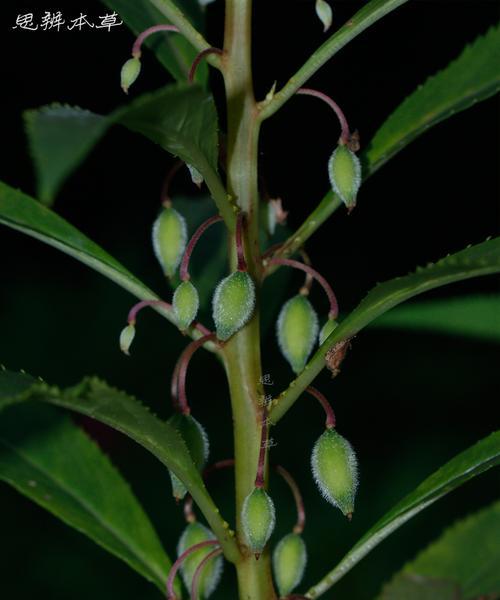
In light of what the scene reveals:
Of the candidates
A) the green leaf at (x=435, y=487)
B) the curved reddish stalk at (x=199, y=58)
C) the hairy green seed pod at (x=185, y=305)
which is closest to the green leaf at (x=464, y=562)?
the green leaf at (x=435, y=487)

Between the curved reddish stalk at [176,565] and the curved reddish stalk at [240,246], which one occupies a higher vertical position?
the curved reddish stalk at [240,246]

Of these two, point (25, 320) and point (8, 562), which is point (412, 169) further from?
point (8, 562)

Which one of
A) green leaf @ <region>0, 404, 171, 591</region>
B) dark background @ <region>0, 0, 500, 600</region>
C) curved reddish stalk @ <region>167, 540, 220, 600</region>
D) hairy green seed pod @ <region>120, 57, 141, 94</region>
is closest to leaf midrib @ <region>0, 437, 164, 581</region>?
green leaf @ <region>0, 404, 171, 591</region>

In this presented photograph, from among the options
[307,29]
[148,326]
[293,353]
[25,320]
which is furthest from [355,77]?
[293,353]

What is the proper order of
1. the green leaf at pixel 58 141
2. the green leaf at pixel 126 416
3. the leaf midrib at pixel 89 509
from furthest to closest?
the leaf midrib at pixel 89 509 → the green leaf at pixel 126 416 → the green leaf at pixel 58 141

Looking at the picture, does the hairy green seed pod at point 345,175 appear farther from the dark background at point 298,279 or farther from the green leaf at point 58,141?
the dark background at point 298,279

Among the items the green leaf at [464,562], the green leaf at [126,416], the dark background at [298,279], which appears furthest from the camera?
the dark background at [298,279]

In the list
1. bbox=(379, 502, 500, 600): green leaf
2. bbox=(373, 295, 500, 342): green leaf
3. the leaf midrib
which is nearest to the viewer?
bbox=(379, 502, 500, 600): green leaf

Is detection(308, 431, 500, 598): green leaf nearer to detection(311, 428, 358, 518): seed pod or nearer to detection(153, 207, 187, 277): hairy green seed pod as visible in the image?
detection(311, 428, 358, 518): seed pod
